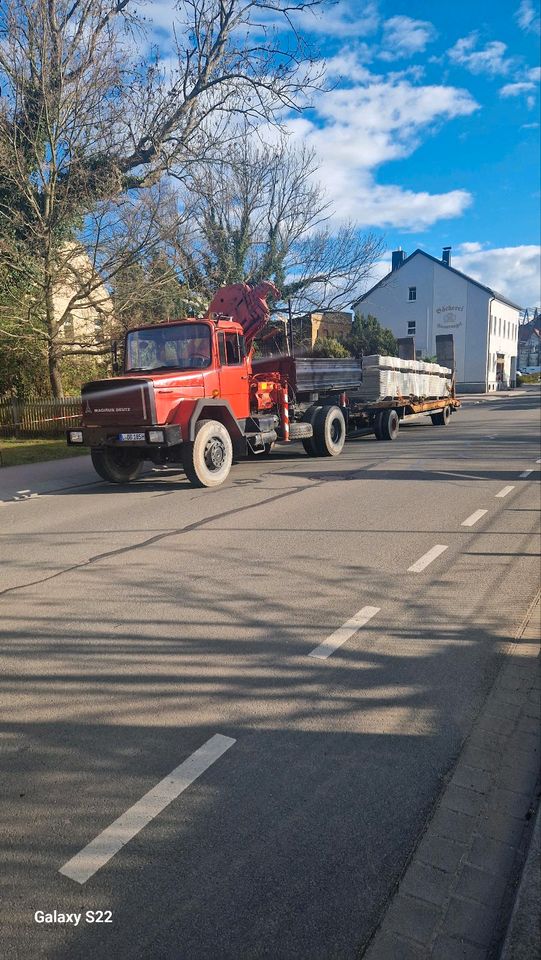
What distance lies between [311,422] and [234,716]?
10770 millimetres

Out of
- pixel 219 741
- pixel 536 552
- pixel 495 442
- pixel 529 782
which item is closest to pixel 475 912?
pixel 529 782

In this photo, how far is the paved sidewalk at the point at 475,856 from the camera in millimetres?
2066

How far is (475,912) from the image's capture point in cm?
219

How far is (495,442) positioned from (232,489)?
28.4 feet

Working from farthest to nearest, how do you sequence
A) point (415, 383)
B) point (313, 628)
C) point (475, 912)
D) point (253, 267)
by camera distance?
point (253, 267) → point (415, 383) → point (313, 628) → point (475, 912)

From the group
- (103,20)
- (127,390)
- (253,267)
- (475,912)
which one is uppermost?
(103,20)

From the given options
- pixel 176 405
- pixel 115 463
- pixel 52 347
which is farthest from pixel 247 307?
pixel 52 347

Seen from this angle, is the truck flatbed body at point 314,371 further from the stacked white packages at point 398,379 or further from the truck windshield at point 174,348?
the truck windshield at point 174,348

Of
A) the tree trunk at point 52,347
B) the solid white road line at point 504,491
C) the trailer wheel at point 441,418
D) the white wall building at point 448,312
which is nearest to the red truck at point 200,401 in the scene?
the solid white road line at point 504,491

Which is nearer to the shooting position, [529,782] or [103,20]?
[529,782]

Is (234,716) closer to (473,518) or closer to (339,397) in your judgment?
(473,518)

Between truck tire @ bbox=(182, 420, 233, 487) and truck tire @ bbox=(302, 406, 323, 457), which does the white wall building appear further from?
truck tire @ bbox=(182, 420, 233, 487)

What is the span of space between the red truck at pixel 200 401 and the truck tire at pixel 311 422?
0.03 metres

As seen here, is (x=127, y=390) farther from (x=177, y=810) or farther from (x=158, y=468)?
(x=177, y=810)
